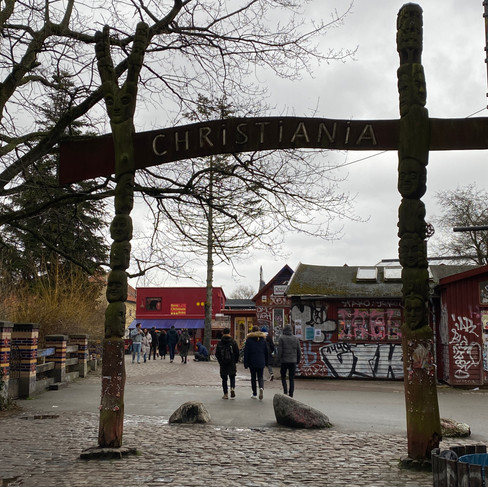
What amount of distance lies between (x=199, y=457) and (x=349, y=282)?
1532cm

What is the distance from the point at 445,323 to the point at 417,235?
13.7 m

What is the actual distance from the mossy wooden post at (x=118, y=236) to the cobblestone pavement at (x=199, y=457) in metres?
0.58

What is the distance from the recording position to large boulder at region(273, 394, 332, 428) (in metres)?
10.6

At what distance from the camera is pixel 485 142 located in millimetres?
7477

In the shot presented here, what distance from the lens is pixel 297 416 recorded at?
10570 millimetres

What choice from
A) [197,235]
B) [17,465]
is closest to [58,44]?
[197,235]

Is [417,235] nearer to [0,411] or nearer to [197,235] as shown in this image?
[197,235]

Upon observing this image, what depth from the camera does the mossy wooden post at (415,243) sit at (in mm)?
7051

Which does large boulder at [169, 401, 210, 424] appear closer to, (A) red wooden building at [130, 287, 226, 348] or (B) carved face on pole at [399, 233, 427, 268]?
(B) carved face on pole at [399, 233, 427, 268]

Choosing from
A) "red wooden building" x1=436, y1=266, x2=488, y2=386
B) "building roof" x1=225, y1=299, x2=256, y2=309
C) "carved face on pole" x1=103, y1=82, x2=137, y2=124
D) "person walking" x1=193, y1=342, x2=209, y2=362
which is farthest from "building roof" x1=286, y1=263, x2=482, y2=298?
"building roof" x1=225, y1=299, x2=256, y2=309

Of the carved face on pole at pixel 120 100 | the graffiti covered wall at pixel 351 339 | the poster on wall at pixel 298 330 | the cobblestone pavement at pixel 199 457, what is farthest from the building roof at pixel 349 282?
the carved face on pole at pixel 120 100

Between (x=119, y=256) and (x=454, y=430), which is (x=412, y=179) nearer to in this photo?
(x=119, y=256)

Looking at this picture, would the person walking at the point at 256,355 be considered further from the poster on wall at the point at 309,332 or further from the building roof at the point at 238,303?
the building roof at the point at 238,303

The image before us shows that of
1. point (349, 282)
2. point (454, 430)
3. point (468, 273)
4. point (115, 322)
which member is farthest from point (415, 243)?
point (349, 282)
